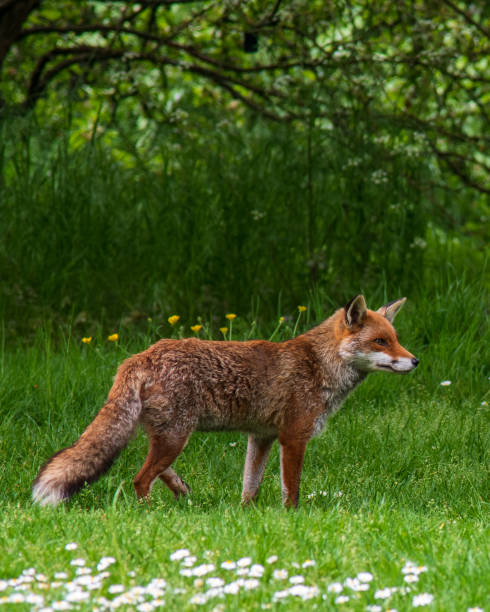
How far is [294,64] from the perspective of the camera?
10539 mm

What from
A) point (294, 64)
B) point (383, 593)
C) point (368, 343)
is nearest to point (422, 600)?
point (383, 593)

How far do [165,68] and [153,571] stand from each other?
28.2 feet

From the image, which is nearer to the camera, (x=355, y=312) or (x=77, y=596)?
(x=77, y=596)

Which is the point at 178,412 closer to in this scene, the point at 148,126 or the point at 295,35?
the point at 148,126

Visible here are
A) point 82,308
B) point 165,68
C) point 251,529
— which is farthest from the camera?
point 165,68

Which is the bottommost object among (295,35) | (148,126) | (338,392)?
(338,392)

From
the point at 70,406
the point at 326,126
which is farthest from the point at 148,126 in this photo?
the point at 70,406

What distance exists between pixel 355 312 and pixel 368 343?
0.77 feet

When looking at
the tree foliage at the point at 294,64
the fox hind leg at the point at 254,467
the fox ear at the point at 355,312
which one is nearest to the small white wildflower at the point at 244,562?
the fox hind leg at the point at 254,467

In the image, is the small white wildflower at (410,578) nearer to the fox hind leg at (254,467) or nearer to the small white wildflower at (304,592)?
the small white wildflower at (304,592)

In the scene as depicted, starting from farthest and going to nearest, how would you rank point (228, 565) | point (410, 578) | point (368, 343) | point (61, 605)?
point (368, 343) < point (228, 565) < point (410, 578) < point (61, 605)

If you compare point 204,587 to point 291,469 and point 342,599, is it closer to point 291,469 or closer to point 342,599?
point 342,599

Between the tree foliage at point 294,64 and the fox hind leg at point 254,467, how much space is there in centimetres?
453

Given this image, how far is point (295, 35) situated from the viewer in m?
10.4
